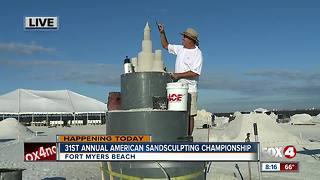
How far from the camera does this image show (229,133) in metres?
29.7

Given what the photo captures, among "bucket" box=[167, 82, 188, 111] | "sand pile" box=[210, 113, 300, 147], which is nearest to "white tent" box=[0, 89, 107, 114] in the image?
"sand pile" box=[210, 113, 300, 147]

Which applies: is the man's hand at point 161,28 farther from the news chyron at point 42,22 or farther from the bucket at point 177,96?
the news chyron at point 42,22

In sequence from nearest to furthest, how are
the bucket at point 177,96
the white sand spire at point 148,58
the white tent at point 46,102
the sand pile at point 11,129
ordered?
the bucket at point 177,96 < the white sand spire at point 148,58 < the sand pile at point 11,129 < the white tent at point 46,102

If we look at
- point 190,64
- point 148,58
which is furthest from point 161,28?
point 190,64

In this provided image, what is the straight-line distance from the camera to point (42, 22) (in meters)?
10.9

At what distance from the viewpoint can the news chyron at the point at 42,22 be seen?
35.2 ft

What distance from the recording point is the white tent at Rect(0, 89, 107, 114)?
7844 centimetres

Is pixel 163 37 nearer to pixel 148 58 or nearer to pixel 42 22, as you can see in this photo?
pixel 148 58

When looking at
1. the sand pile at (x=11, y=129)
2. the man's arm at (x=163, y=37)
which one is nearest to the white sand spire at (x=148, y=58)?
the man's arm at (x=163, y=37)

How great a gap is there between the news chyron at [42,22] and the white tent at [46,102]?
211 ft

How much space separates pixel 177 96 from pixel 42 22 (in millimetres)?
5634

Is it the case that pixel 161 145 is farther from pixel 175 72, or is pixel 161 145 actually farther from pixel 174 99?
pixel 175 72

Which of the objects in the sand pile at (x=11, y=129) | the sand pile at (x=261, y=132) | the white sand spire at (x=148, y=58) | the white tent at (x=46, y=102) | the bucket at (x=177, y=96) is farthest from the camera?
the white tent at (x=46, y=102)

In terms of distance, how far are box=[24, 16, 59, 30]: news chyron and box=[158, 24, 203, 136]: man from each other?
15.7 feet
